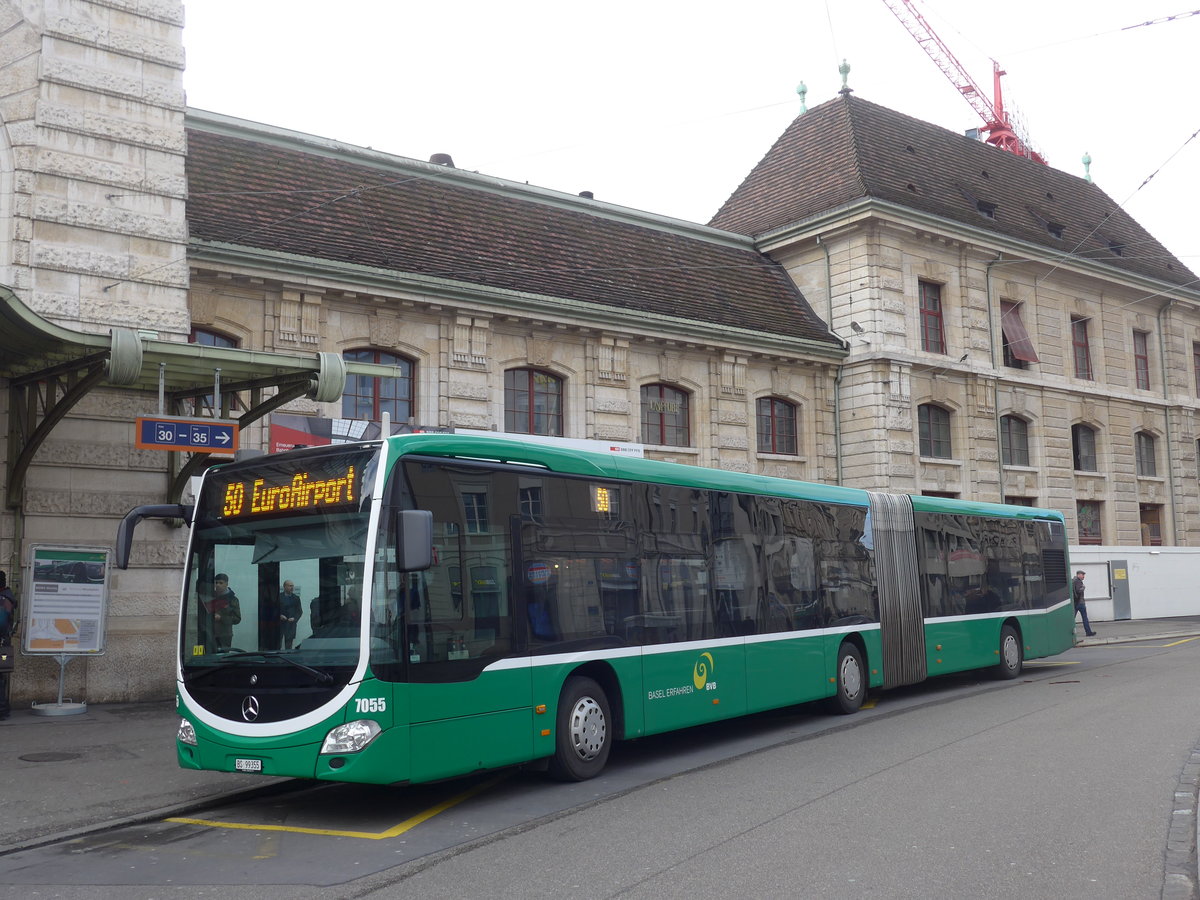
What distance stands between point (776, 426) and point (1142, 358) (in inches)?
652

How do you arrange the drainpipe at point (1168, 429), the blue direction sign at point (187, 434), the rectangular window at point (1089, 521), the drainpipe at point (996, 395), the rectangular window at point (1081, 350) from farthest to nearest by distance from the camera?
the drainpipe at point (1168, 429), the rectangular window at point (1081, 350), the rectangular window at point (1089, 521), the drainpipe at point (996, 395), the blue direction sign at point (187, 434)

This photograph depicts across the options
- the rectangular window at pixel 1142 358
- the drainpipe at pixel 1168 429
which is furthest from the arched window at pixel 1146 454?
the rectangular window at pixel 1142 358

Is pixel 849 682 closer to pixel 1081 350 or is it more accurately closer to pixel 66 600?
pixel 66 600

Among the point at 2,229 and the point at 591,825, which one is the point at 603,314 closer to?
the point at 2,229

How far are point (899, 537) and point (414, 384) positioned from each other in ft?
30.4

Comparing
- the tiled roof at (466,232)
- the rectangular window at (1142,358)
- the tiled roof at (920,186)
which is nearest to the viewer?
the tiled roof at (466,232)

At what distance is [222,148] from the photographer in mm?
20656

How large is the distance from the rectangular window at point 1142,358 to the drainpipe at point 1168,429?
1.38ft

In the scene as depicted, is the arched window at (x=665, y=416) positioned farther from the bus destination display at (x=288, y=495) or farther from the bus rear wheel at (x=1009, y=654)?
the bus destination display at (x=288, y=495)

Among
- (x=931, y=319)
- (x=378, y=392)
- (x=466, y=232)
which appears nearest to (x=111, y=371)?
(x=378, y=392)

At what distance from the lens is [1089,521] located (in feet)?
112

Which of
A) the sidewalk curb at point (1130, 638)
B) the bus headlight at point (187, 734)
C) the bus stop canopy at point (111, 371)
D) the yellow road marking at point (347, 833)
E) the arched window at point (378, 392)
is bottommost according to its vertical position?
the yellow road marking at point (347, 833)

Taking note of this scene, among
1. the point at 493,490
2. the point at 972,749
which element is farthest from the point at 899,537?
the point at 493,490

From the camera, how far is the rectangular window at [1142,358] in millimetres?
36500
